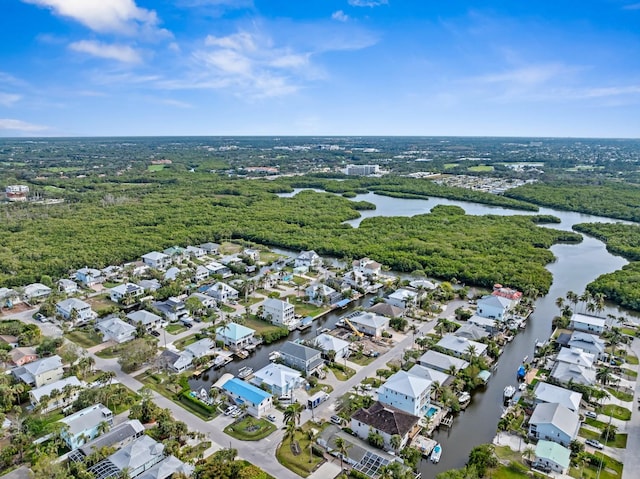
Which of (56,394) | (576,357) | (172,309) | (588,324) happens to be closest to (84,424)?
(56,394)

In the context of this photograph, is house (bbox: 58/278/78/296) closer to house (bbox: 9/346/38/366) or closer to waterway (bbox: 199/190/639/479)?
house (bbox: 9/346/38/366)

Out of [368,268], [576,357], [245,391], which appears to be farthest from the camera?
[368,268]

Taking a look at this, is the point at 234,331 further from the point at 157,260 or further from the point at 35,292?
the point at 35,292

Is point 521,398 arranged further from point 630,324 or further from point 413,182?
point 413,182

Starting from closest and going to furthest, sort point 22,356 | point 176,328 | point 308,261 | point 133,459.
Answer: point 133,459, point 22,356, point 176,328, point 308,261

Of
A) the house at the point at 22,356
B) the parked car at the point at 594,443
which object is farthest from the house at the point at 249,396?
the parked car at the point at 594,443

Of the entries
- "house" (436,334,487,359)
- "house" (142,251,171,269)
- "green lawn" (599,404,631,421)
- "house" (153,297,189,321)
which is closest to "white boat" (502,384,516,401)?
"house" (436,334,487,359)
